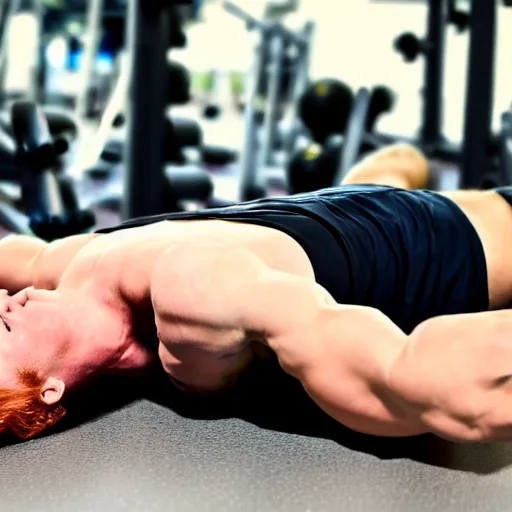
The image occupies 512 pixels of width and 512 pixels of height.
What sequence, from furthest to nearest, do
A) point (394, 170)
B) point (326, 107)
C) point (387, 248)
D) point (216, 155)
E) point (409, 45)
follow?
point (216, 155)
point (409, 45)
point (326, 107)
point (394, 170)
point (387, 248)

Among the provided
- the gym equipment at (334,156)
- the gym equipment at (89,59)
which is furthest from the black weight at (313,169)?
the gym equipment at (89,59)

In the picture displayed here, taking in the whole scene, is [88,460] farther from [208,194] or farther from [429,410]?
[208,194]

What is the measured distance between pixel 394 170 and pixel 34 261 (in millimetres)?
734

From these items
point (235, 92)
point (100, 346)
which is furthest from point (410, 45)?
point (235, 92)

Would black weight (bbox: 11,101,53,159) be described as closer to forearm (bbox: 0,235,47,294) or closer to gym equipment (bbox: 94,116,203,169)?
gym equipment (bbox: 94,116,203,169)

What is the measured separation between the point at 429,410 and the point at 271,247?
0.34 metres

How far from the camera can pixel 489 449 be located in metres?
0.97

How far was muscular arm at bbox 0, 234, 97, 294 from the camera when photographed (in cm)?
132

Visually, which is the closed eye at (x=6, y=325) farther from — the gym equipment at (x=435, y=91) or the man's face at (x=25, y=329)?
the gym equipment at (x=435, y=91)

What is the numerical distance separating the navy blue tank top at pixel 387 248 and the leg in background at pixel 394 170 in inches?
9.3

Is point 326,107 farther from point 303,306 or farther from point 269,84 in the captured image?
point 303,306

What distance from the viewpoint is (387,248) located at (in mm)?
1146

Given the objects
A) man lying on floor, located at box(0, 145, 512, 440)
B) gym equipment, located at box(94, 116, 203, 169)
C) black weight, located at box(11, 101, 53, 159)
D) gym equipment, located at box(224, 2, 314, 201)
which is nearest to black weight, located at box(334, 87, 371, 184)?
gym equipment, located at box(224, 2, 314, 201)

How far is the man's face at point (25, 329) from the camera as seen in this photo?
1.04 meters
